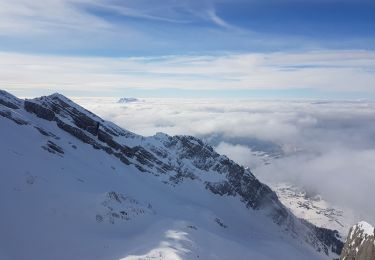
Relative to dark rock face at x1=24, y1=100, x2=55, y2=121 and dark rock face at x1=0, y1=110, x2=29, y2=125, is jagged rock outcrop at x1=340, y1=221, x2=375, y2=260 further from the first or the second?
dark rock face at x1=24, y1=100, x2=55, y2=121

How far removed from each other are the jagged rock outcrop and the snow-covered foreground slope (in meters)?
18.5

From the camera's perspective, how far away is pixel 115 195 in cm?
7325

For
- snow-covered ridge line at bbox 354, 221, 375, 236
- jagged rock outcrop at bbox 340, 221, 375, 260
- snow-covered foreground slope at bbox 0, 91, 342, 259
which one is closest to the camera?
jagged rock outcrop at bbox 340, 221, 375, 260

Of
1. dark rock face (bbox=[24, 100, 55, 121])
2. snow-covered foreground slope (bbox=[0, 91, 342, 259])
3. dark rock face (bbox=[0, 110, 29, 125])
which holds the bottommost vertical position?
snow-covered foreground slope (bbox=[0, 91, 342, 259])

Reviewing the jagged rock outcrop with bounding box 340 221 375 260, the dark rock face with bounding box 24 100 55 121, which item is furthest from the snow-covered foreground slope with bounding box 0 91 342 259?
the jagged rock outcrop with bounding box 340 221 375 260

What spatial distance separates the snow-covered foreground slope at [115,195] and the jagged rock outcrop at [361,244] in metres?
18.5

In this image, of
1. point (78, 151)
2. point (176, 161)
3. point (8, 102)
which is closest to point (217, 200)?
point (176, 161)

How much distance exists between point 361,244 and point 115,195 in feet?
157

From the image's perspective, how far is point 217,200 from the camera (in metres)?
162

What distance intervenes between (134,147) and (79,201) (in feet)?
295

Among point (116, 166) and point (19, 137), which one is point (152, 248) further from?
point (116, 166)

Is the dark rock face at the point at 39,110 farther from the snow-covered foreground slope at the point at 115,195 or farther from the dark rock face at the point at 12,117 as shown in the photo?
the dark rock face at the point at 12,117

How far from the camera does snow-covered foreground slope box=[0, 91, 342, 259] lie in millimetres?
51125

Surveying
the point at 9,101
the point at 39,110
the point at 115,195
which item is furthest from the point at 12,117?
the point at 115,195
